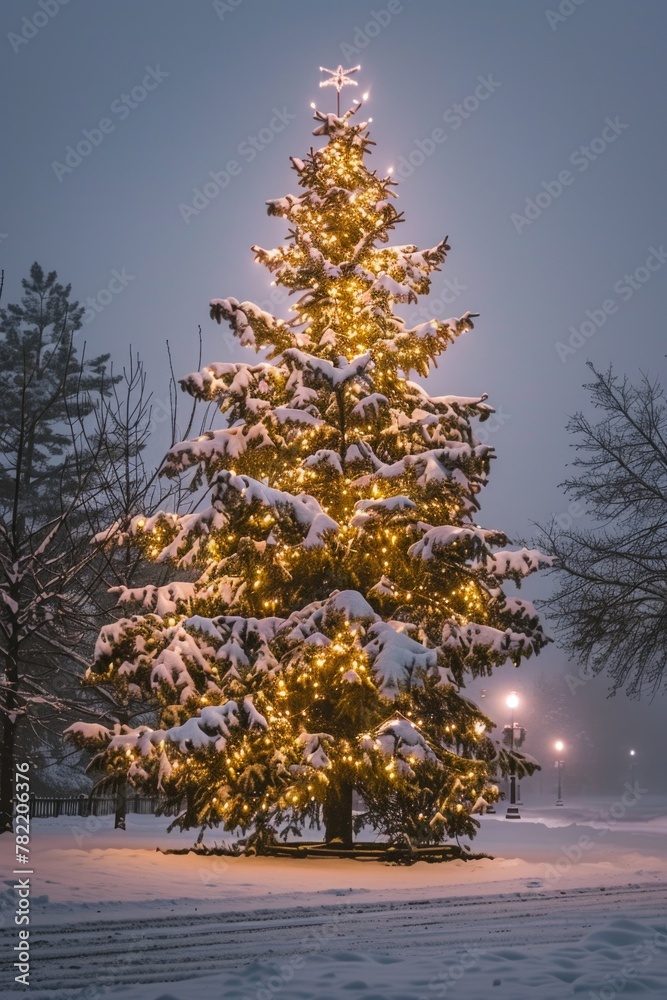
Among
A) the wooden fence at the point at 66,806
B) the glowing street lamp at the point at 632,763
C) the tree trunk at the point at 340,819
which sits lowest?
the glowing street lamp at the point at 632,763

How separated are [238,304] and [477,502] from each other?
557 cm

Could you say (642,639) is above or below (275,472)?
below

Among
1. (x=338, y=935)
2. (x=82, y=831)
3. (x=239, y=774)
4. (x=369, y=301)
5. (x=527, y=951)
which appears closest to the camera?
(x=527, y=951)

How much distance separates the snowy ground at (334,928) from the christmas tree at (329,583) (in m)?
1.41

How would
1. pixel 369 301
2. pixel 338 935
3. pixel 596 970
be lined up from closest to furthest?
pixel 596 970, pixel 338 935, pixel 369 301

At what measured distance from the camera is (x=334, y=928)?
27.9 feet

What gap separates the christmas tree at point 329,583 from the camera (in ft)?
46.5

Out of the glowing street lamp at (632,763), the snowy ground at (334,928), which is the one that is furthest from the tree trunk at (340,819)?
the glowing street lamp at (632,763)

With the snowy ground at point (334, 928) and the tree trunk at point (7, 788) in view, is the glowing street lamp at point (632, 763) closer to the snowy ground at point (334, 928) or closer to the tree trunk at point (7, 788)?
the tree trunk at point (7, 788)

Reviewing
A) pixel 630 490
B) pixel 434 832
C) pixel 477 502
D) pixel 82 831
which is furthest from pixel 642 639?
pixel 82 831

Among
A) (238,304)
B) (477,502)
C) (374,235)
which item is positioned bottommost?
(477,502)

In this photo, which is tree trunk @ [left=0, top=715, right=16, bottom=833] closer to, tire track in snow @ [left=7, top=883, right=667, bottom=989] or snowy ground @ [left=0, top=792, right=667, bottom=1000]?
snowy ground @ [left=0, top=792, right=667, bottom=1000]

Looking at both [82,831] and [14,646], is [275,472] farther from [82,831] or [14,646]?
[82,831]

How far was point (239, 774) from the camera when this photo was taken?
47.7 feet
